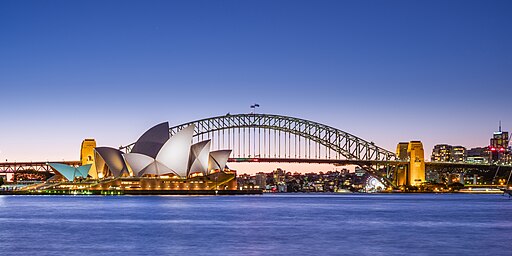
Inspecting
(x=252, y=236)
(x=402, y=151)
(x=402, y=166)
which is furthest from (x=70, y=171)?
(x=252, y=236)

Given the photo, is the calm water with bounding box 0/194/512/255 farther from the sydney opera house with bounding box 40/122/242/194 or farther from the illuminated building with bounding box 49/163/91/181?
the illuminated building with bounding box 49/163/91/181

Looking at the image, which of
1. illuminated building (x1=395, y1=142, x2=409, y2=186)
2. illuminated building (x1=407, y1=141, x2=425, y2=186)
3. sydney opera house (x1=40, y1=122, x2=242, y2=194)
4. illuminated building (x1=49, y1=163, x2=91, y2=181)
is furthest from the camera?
illuminated building (x1=395, y1=142, x2=409, y2=186)

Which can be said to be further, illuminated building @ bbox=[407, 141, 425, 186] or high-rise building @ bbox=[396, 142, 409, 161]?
high-rise building @ bbox=[396, 142, 409, 161]

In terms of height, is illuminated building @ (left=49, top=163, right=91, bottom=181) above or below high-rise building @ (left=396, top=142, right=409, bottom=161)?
below

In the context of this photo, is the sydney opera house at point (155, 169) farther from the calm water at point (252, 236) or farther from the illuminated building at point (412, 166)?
the calm water at point (252, 236)

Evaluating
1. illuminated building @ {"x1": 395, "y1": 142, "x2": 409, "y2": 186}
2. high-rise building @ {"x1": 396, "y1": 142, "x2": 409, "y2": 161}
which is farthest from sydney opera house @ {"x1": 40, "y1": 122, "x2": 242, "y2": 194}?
high-rise building @ {"x1": 396, "y1": 142, "x2": 409, "y2": 161}

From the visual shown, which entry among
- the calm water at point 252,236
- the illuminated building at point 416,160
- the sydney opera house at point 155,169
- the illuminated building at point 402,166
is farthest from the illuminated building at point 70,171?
the calm water at point 252,236

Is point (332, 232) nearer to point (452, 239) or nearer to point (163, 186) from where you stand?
point (452, 239)

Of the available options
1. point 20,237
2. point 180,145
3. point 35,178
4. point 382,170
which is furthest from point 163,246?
point 35,178
